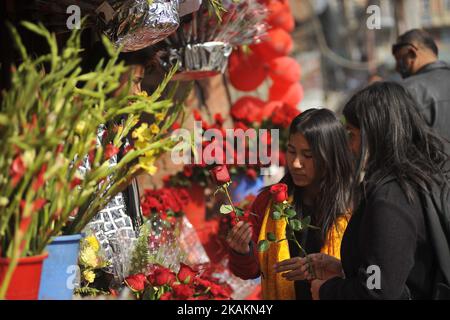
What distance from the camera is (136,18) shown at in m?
2.34

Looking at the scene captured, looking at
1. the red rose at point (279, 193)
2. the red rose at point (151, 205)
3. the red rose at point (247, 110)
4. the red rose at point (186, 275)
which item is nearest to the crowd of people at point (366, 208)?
the red rose at point (279, 193)

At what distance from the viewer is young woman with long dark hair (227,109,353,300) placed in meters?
2.26

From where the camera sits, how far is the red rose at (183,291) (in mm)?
1793

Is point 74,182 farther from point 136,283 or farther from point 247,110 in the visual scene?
point 247,110

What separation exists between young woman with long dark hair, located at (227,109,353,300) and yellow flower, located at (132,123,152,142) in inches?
26.7

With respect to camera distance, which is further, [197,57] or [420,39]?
[420,39]

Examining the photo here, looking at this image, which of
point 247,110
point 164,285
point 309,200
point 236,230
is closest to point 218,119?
point 247,110

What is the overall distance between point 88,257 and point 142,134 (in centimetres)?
64

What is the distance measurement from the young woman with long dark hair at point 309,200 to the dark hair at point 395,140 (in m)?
0.38

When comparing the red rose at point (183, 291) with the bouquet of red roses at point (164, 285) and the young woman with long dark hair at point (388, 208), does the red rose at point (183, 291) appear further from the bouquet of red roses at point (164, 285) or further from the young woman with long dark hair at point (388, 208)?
the young woman with long dark hair at point (388, 208)

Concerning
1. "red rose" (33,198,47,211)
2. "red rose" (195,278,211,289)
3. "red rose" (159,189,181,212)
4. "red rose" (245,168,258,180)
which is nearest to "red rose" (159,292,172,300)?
"red rose" (195,278,211,289)

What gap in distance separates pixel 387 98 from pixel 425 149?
16 centimetres

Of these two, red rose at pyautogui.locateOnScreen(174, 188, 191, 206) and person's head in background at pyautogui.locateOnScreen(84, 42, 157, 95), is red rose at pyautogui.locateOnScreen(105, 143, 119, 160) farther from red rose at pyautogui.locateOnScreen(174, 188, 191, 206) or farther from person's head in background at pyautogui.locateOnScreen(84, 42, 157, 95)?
red rose at pyautogui.locateOnScreen(174, 188, 191, 206)

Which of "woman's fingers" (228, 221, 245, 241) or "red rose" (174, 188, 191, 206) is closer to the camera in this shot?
"woman's fingers" (228, 221, 245, 241)
